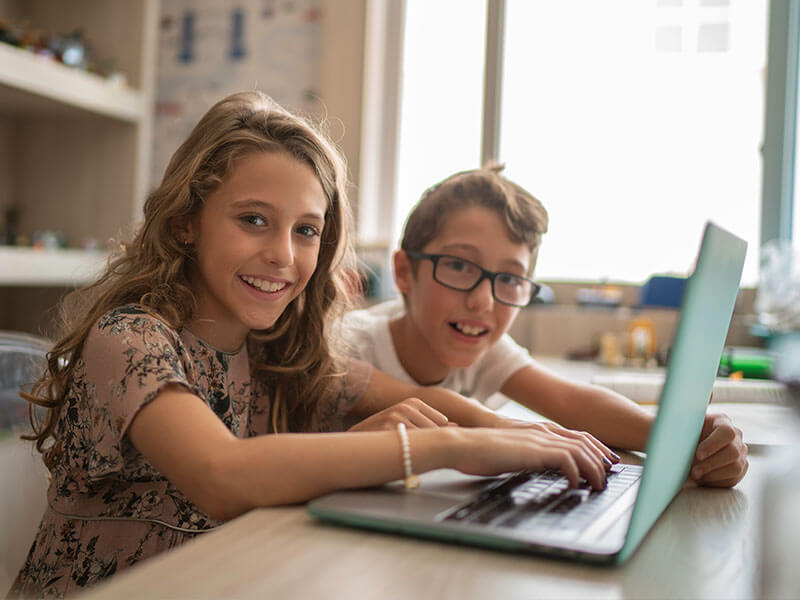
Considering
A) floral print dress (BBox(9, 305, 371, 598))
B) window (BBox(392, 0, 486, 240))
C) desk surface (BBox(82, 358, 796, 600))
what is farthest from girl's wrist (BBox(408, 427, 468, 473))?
window (BBox(392, 0, 486, 240))

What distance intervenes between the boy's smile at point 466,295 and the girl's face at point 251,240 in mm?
302

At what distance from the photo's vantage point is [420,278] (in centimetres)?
125

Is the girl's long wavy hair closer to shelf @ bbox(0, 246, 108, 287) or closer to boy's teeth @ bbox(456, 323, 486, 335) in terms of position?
boy's teeth @ bbox(456, 323, 486, 335)

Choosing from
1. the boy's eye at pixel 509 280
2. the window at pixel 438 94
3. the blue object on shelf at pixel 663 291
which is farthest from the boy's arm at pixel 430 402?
the window at pixel 438 94

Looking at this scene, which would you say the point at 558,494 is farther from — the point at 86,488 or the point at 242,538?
the point at 86,488

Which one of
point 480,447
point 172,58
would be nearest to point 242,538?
point 480,447

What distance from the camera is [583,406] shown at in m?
1.03

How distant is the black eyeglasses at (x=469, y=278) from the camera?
1175 mm

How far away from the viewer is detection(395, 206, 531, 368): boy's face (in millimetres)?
1173

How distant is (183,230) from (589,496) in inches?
24.6

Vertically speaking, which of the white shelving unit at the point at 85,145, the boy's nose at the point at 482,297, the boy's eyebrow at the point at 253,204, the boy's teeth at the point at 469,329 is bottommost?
the boy's teeth at the point at 469,329

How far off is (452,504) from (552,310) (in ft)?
6.68

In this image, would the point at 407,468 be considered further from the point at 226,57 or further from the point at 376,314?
the point at 226,57

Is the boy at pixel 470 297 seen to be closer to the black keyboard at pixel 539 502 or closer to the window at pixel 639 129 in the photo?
the black keyboard at pixel 539 502
